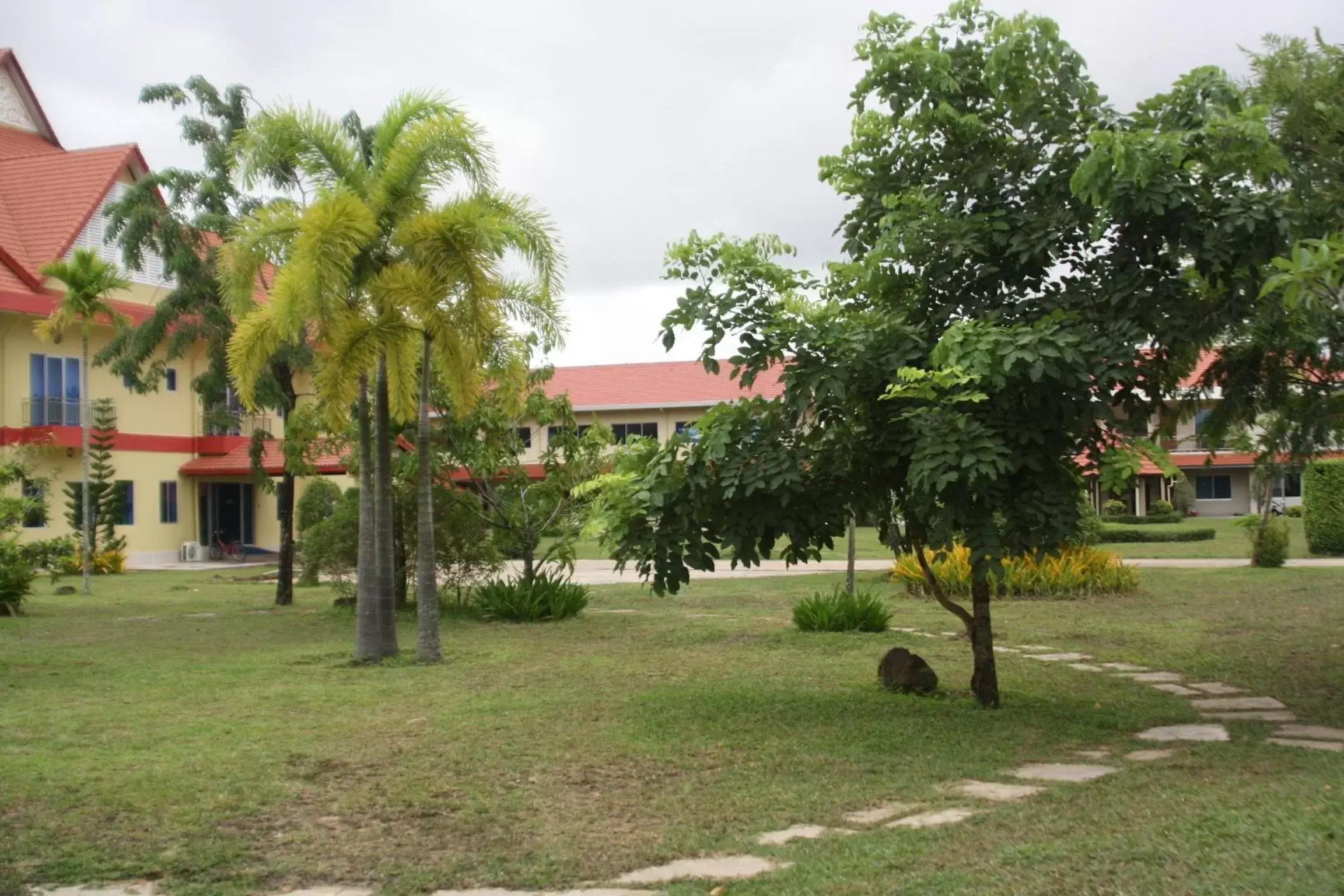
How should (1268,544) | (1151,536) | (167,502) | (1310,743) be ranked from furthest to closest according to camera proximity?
(1151,536) < (167,502) < (1268,544) < (1310,743)

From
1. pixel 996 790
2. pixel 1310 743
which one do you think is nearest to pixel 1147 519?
pixel 1310 743

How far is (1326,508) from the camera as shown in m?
27.4

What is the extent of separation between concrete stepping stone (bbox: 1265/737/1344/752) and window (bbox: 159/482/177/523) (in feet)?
99.0

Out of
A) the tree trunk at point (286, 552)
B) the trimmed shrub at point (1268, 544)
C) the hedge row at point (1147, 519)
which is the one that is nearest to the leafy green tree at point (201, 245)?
the tree trunk at point (286, 552)

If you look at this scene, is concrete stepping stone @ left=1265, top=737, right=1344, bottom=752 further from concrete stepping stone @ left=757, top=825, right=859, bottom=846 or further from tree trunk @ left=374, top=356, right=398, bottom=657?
tree trunk @ left=374, top=356, right=398, bottom=657

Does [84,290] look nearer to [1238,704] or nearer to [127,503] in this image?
[127,503]

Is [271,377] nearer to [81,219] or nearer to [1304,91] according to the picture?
[81,219]

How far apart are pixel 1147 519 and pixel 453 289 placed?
38.8m

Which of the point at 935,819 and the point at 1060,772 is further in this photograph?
the point at 1060,772

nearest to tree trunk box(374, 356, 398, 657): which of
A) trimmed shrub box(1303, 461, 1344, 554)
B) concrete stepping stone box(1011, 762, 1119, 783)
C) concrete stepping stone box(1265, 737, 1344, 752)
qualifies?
concrete stepping stone box(1011, 762, 1119, 783)

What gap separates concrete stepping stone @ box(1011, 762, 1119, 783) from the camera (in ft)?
24.4

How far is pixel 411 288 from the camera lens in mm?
11906

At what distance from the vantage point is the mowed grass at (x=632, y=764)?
5.72 m

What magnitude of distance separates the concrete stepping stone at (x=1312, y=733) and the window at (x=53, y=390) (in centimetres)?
2728
